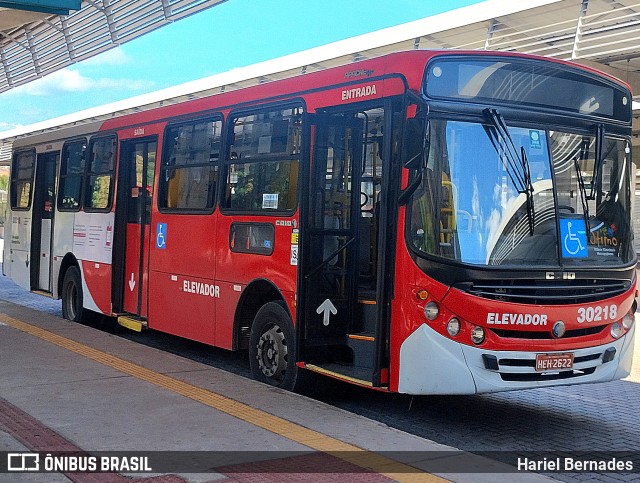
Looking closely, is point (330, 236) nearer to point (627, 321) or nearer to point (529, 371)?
point (529, 371)

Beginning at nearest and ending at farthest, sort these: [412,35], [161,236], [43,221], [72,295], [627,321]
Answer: [627,321] → [161,236] → [72,295] → [43,221] → [412,35]

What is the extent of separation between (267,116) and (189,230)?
1990 millimetres

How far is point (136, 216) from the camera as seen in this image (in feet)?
39.0

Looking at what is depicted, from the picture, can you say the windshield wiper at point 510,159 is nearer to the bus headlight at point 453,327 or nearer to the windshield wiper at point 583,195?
the windshield wiper at point 583,195

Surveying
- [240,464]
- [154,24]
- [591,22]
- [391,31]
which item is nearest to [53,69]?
[154,24]

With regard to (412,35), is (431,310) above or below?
below

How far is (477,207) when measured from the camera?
7047mm

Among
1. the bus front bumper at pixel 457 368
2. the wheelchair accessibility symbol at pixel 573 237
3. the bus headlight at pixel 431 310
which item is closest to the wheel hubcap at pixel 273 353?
the bus front bumper at pixel 457 368

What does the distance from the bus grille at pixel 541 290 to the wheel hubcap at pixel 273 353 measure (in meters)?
2.25

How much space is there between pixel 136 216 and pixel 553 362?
6561 mm

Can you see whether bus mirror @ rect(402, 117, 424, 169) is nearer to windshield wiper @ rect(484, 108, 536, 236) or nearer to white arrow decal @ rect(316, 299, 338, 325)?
windshield wiper @ rect(484, 108, 536, 236)

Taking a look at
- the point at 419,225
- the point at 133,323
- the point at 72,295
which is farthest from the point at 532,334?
the point at 72,295

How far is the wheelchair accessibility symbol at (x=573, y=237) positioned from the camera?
7355 millimetres

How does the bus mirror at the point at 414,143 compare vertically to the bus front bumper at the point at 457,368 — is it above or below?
above
